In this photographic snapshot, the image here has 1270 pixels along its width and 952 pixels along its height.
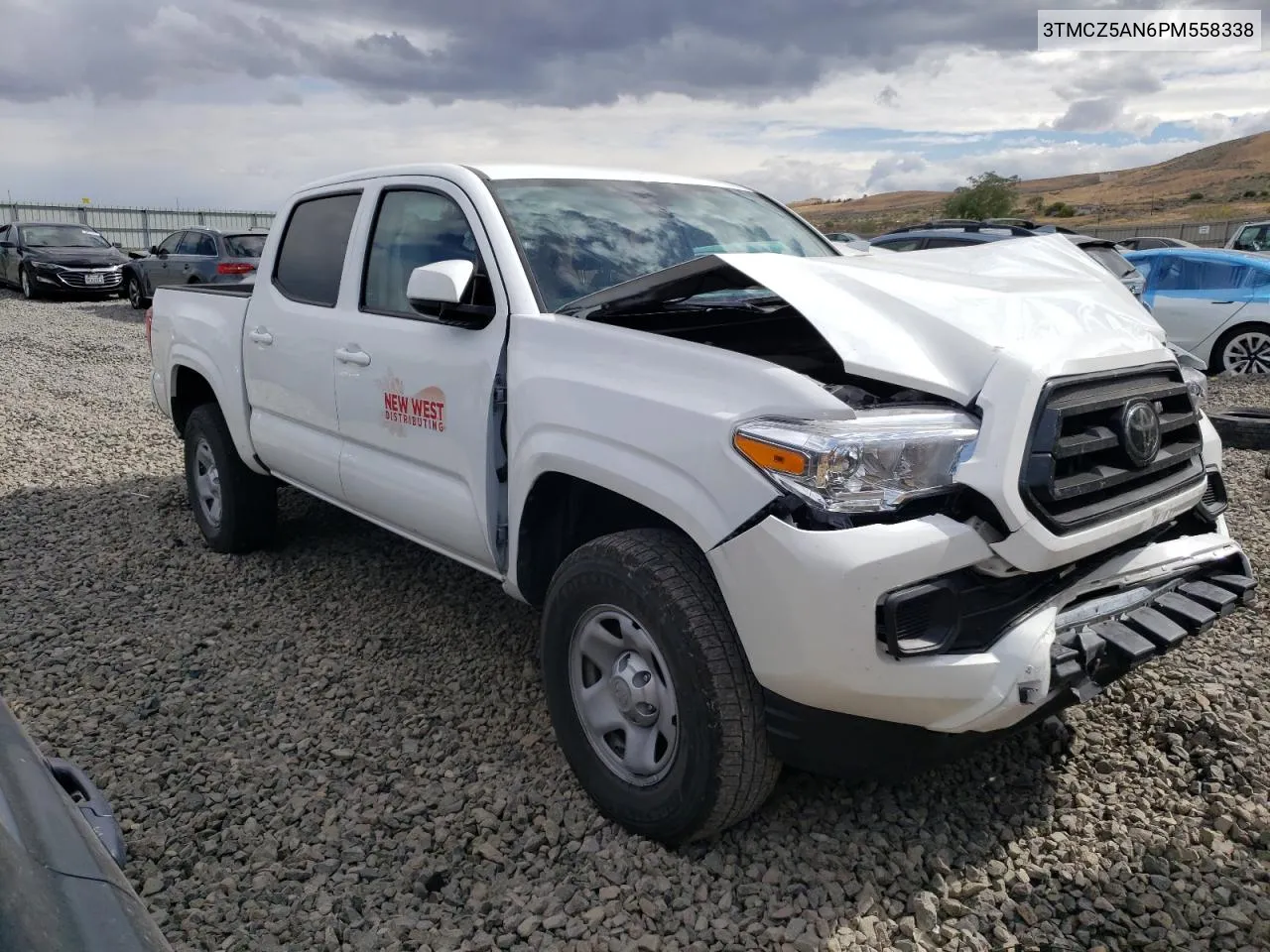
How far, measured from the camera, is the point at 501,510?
10.8 ft

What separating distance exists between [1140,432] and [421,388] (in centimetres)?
228

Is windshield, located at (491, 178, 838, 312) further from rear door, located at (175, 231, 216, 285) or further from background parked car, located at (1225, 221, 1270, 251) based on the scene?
background parked car, located at (1225, 221, 1270, 251)

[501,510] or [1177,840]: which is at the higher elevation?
[501,510]

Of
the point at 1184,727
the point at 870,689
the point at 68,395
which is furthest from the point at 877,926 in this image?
the point at 68,395

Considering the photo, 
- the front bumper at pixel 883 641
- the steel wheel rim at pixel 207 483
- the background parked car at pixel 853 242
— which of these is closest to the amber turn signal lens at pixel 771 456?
the front bumper at pixel 883 641

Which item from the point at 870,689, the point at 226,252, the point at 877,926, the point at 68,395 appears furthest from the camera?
the point at 226,252

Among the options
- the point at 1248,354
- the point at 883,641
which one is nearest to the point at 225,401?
the point at 883,641

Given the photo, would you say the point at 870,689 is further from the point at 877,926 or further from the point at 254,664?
the point at 254,664

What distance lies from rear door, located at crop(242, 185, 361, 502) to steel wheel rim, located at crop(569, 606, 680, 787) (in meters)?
1.73

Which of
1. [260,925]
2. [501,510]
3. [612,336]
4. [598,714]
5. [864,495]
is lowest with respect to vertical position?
[260,925]

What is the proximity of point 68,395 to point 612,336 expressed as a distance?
9.66m

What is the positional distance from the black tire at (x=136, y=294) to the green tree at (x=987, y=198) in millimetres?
44637

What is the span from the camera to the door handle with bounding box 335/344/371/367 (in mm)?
3842

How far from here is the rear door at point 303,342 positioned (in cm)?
418
